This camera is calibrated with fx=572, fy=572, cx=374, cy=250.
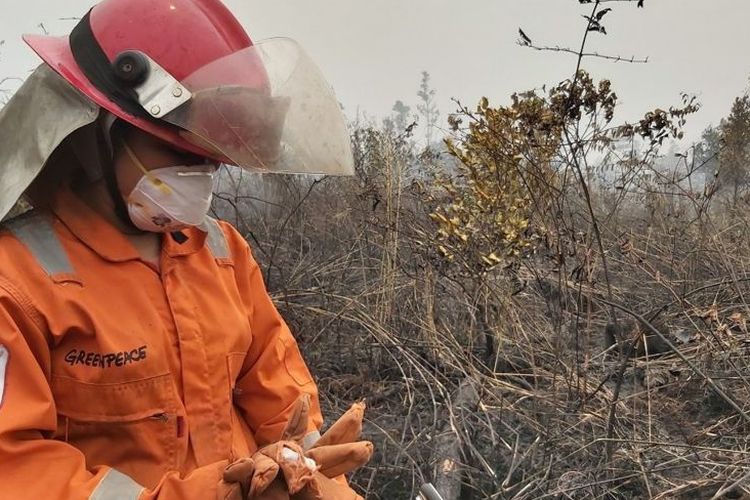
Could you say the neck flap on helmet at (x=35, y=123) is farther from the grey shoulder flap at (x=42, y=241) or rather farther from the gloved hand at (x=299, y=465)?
the gloved hand at (x=299, y=465)

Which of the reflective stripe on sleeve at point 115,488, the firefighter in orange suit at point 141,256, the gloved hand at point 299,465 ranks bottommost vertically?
the reflective stripe on sleeve at point 115,488

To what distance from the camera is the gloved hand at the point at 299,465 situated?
0.99m

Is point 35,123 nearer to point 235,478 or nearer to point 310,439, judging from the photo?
point 235,478

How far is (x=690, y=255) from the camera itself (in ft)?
12.5

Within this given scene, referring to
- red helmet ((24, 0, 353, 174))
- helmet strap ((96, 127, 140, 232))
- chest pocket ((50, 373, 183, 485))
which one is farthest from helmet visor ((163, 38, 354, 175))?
chest pocket ((50, 373, 183, 485))

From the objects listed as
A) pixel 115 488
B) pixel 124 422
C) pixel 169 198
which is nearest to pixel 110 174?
pixel 169 198

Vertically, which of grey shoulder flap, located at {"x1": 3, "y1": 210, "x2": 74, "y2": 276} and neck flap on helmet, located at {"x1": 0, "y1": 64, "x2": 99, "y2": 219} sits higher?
neck flap on helmet, located at {"x1": 0, "y1": 64, "x2": 99, "y2": 219}

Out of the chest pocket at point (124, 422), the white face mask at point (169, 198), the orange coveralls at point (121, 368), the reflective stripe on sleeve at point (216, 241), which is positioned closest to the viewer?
the orange coveralls at point (121, 368)

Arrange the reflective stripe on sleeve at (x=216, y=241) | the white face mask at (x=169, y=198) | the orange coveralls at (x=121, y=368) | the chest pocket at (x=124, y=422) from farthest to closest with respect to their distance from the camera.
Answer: the reflective stripe on sleeve at (x=216, y=241) → the white face mask at (x=169, y=198) → the chest pocket at (x=124, y=422) → the orange coveralls at (x=121, y=368)

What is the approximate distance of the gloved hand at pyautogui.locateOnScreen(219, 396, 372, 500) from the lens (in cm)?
99

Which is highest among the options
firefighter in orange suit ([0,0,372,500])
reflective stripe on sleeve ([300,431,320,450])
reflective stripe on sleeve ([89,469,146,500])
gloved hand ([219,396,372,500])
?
firefighter in orange suit ([0,0,372,500])

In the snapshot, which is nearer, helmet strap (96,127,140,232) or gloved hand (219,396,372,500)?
gloved hand (219,396,372,500)

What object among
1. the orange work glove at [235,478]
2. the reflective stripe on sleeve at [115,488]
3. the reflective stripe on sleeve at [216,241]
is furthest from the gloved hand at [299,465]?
the reflective stripe on sleeve at [216,241]

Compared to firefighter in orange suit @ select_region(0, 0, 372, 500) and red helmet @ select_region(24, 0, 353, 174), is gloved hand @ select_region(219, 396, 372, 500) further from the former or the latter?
red helmet @ select_region(24, 0, 353, 174)
